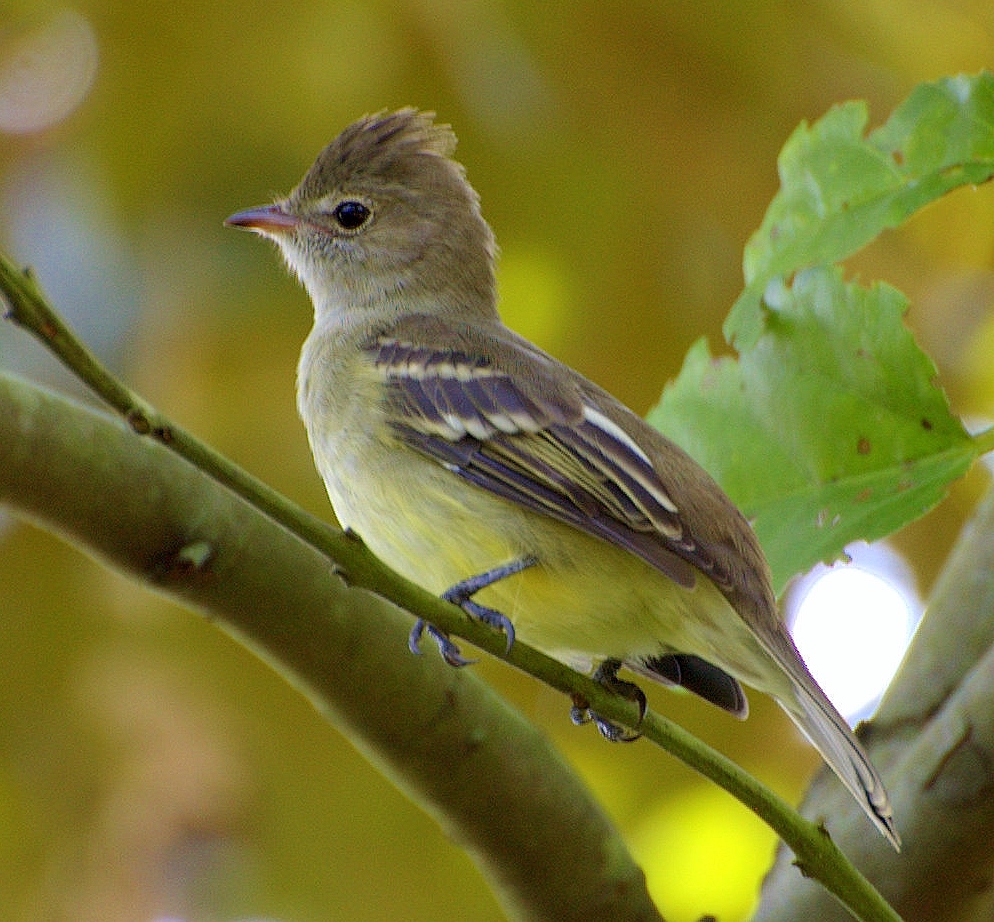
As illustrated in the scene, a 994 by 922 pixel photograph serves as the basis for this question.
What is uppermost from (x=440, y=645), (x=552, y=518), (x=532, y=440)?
(x=532, y=440)

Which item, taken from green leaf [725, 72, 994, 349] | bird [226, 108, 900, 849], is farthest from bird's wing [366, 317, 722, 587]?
green leaf [725, 72, 994, 349]

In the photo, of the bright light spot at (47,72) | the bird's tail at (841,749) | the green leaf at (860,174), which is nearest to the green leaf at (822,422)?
the green leaf at (860,174)

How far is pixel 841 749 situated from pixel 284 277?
8.86ft

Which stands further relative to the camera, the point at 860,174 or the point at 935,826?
the point at 935,826

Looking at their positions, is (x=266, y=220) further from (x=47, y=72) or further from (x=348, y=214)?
(x=47, y=72)

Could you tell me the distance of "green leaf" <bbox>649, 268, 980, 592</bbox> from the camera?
9.05 ft

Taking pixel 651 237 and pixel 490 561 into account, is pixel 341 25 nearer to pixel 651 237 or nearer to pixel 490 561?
pixel 651 237

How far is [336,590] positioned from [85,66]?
275 cm

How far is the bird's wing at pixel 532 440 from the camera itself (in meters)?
3.00

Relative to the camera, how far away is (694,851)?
195 inches

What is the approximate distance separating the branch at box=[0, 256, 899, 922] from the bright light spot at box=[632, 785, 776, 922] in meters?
2.74

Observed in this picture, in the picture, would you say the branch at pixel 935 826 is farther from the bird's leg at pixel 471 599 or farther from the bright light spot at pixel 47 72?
the bright light spot at pixel 47 72

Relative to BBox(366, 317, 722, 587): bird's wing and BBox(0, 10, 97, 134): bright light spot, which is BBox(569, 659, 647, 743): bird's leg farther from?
BBox(0, 10, 97, 134): bright light spot

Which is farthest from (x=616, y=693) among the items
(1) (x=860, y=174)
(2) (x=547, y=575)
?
(1) (x=860, y=174)
